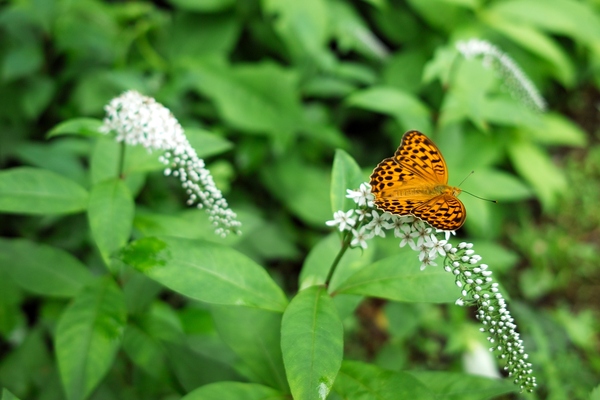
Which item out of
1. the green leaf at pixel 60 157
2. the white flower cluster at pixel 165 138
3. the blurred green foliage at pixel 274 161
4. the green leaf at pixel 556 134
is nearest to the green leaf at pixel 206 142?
the blurred green foliage at pixel 274 161

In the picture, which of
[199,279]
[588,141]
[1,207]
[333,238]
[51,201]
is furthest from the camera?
[588,141]

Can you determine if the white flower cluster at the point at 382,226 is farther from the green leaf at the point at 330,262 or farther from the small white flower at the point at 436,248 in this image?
the green leaf at the point at 330,262

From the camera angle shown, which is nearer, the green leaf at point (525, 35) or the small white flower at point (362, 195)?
the small white flower at point (362, 195)

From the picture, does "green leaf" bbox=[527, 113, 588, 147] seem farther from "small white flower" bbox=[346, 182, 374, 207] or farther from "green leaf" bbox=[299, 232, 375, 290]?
"small white flower" bbox=[346, 182, 374, 207]

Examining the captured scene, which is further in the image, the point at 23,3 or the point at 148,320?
the point at 23,3

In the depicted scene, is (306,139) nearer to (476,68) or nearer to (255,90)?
(255,90)

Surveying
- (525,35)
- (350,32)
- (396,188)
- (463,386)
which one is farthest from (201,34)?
(463,386)

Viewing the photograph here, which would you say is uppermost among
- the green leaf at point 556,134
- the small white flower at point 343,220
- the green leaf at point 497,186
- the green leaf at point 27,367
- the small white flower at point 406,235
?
the small white flower at point 406,235

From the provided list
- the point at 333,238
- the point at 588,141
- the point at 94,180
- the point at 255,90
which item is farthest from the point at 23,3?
the point at 588,141
